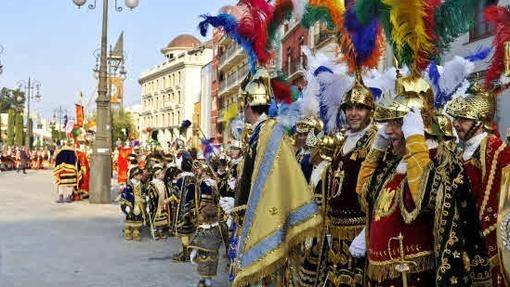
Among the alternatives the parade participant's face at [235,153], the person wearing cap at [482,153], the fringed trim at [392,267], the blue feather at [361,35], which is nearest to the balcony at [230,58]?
the parade participant's face at [235,153]

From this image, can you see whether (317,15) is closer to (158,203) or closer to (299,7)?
(299,7)

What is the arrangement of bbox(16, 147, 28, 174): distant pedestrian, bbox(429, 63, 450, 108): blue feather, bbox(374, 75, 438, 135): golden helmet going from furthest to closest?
bbox(16, 147, 28, 174): distant pedestrian < bbox(429, 63, 450, 108): blue feather < bbox(374, 75, 438, 135): golden helmet

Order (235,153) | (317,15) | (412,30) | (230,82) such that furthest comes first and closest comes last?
(230,82) → (235,153) → (317,15) → (412,30)

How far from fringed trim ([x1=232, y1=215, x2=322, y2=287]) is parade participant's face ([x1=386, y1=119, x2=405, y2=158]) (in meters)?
0.85

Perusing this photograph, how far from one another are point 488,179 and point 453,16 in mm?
1231

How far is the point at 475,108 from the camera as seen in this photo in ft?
15.3

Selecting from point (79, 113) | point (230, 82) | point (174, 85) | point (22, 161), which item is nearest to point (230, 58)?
point (230, 82)

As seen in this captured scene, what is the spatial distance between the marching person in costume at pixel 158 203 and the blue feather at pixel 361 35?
22.8ft

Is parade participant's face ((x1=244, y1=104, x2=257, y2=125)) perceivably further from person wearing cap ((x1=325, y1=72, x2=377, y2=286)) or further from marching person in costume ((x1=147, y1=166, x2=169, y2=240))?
marching person in costume ((x1=147, y1=166, x2=169, y2=240))

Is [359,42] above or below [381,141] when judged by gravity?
above

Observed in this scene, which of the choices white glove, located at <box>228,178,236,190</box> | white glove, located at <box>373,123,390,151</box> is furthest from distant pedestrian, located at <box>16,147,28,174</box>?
white glove, located at <box>373,123,390,151</box>

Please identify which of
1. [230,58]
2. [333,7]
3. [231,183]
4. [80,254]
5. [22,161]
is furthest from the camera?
[230,58]

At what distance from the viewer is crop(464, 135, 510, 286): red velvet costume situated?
4500 mm

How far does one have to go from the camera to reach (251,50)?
5.98 metres
